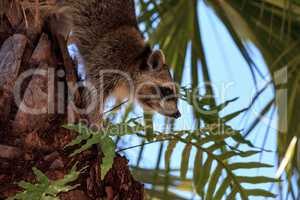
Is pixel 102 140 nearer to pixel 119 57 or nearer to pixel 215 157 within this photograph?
pixel 215 157

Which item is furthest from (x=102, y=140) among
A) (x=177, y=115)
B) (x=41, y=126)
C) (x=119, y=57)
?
(x=119, y=57)

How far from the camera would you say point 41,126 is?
6.49 feet

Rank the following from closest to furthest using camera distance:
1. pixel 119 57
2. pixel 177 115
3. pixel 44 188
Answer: pixel 44 188
pixel 177 115
pixel 119 57

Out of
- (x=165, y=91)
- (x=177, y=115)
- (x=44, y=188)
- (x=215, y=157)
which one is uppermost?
(x=165, y=91)

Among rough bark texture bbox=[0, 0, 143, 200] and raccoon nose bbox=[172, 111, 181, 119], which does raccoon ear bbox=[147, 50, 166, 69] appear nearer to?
raccoon nose bbox=[172, 111, 181, 119]

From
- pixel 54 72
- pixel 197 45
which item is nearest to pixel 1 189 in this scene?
pixel 54 72

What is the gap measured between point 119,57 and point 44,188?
1699 mm

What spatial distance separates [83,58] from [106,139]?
1.48m

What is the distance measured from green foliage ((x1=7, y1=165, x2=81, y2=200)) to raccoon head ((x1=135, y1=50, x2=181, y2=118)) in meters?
1.48

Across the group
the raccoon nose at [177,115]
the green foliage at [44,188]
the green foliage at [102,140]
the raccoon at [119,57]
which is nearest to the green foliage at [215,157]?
the green foliage at [102,140]

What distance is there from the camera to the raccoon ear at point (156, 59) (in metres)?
3.13

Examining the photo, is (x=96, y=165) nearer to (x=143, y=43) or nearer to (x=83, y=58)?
(x=83, y=58)

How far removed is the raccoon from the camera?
3213mm

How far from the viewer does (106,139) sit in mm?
1869
